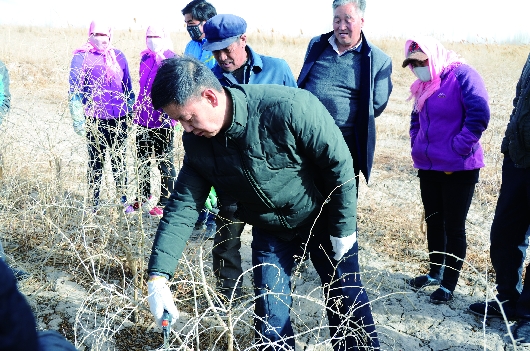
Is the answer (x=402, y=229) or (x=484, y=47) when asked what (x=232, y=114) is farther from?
(x=484, y=47)

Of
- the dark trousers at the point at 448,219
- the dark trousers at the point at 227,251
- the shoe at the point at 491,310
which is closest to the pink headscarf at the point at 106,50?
the dark trousers at the point at 227,251

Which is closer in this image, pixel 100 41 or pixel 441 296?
pixel 441 296

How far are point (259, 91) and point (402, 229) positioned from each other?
9.30ft

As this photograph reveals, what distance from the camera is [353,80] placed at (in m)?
3.05

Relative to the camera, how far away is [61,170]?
3.91 m

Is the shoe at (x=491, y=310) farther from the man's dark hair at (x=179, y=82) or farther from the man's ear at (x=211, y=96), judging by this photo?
the man's dark hair at (x=179, y=82)

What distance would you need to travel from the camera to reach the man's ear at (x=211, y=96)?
1.77m

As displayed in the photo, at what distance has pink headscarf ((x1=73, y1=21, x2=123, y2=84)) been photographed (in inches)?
156

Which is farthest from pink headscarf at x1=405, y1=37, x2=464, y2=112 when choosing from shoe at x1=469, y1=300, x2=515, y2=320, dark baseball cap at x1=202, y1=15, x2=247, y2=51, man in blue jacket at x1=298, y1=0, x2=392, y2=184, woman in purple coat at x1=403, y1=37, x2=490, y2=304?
shoe at x1=469, y1=300, x2=515, y2=320

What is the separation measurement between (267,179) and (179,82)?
1.84 ft

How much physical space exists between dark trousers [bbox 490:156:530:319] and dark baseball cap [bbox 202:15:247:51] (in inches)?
70.4

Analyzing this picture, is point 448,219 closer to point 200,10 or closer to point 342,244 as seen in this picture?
point 342,244

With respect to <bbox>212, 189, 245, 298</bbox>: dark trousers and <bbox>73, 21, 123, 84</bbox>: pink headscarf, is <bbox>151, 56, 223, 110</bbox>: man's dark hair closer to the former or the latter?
<bbox>212, 189, 245, 298</bbox>: dark trousers

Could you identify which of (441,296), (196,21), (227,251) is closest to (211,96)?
(227,251)
